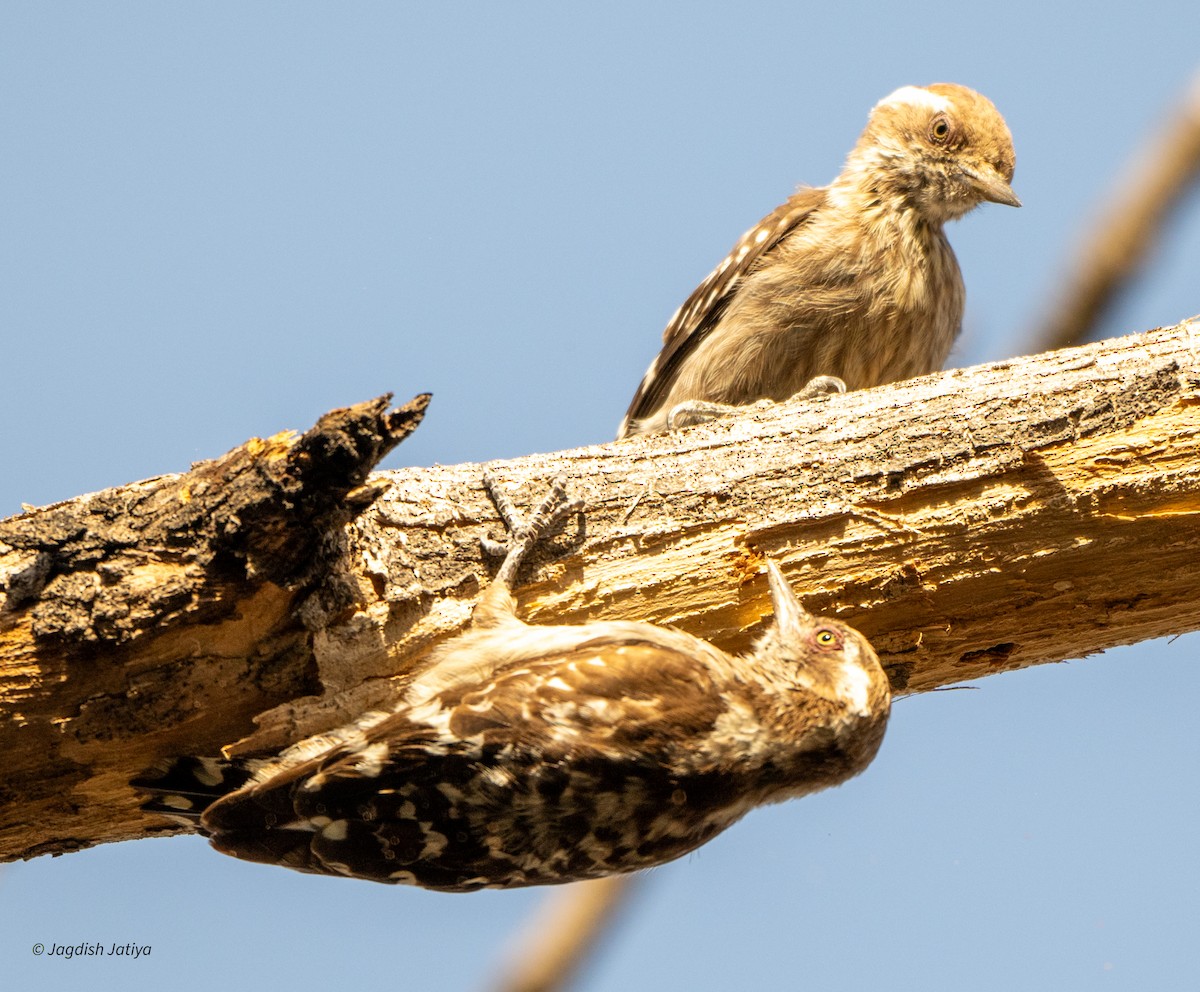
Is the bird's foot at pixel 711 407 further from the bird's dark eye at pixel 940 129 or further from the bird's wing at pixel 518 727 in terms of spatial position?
the bird's wing at pixel 518 727

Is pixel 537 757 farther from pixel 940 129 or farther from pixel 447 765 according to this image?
pixel 940 129

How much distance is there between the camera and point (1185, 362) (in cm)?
405

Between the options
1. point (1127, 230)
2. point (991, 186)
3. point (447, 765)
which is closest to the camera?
point (447, 765)

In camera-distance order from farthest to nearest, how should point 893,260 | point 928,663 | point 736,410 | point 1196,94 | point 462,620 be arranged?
point 1196,94, point 893,260, point 736,410, point 928,663, point 462,620

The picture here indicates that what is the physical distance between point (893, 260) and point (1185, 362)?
1.93 m

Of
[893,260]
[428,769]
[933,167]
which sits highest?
[933,167]

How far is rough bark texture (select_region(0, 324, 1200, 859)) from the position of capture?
3.60 metres

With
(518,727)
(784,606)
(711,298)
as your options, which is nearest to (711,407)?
(711,298)

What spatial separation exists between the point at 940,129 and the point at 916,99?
306 millimetres

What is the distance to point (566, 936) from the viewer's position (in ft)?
24.0

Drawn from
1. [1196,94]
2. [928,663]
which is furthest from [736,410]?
[1196,94]

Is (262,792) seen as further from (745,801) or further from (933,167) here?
(933,167)

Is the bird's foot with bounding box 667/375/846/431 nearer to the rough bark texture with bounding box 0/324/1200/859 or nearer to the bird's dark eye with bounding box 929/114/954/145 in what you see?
the rough bark texture with bounding box 0/324/1200/859

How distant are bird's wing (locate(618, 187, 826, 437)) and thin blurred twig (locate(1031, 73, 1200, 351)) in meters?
1.84
